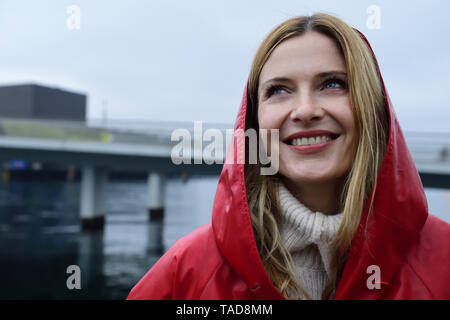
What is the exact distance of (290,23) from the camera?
5.65 ft

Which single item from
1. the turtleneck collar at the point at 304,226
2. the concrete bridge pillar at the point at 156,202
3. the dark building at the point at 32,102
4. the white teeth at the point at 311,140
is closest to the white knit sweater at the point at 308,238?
the turtleneck collar at the point at 304,226

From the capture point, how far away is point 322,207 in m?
1.77

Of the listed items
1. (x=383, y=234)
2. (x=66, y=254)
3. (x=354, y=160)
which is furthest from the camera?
(x=66, y=254)

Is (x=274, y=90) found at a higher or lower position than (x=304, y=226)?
higher

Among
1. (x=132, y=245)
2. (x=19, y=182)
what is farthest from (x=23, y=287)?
(x=19, y=182)

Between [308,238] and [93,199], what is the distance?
1054 inches

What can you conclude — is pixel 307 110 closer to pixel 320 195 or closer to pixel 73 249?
pixel 320 195

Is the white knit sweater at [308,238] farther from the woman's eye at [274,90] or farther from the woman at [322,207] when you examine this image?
the woman's eye at [274,90]

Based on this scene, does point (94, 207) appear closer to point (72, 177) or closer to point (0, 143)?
point (0, 143)

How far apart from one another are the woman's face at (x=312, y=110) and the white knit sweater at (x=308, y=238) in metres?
0.14

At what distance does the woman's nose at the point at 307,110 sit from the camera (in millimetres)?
1583

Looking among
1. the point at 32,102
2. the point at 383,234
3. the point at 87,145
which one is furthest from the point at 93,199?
the point at 32,102

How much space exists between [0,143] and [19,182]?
47.3m

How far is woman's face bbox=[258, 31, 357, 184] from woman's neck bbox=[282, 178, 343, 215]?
0.05 m
